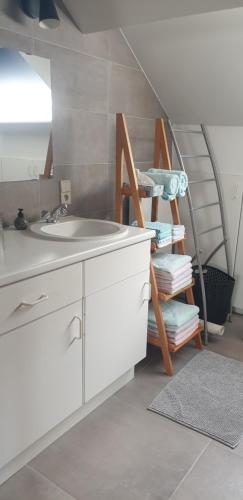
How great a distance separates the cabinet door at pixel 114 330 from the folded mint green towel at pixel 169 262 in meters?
0.19

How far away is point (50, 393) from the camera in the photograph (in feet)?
4.93

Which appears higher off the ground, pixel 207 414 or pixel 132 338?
pixel 132 338

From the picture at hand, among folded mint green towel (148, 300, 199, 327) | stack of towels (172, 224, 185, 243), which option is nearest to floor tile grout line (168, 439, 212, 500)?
folded mint green towel (148, 300, 199, 327)

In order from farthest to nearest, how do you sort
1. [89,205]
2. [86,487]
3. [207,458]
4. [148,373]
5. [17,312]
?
1. [89,205]
2. [148,373]
3. [207,458]
4. [86,487]
5. [17,312]

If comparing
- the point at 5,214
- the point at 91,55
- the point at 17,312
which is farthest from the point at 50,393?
the point at 91,55

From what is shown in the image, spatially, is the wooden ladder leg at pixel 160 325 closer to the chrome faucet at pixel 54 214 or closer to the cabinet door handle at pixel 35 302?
the chrome faucet at pixel 54 214

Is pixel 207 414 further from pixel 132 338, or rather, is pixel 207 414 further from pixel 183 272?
pixel 183 272

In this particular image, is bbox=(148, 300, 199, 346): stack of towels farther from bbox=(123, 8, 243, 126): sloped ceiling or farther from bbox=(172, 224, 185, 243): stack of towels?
bbox=(123, 8, 243, 126): sloped ceiling

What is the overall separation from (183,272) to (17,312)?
3.77 ft

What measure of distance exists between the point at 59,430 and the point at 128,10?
191 cm

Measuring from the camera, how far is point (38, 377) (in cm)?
143

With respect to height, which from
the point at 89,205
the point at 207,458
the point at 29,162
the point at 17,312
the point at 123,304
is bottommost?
the point at 207,458

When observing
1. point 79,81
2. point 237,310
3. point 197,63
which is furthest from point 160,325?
point 197,63

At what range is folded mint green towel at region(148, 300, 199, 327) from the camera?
7.06ft
